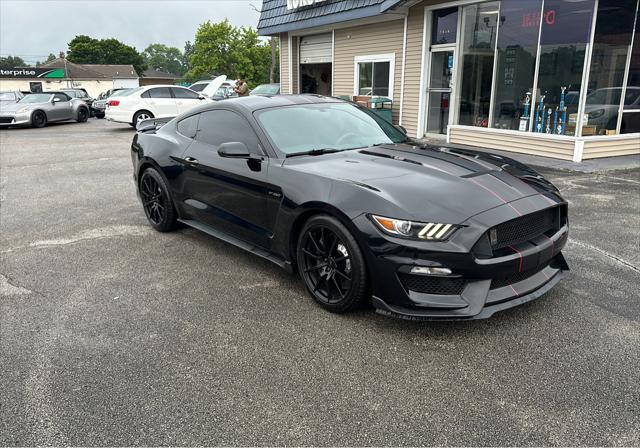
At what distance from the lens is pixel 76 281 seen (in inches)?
169

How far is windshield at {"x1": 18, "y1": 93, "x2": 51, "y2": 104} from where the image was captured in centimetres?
2033

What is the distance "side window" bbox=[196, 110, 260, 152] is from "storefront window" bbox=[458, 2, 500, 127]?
793 cm

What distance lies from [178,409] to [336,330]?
1.17 m

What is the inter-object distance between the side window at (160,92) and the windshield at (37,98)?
253 inches

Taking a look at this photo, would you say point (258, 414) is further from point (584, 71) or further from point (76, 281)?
point (584, 71)

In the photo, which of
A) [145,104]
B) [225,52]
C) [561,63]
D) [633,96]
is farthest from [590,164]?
[225,52]

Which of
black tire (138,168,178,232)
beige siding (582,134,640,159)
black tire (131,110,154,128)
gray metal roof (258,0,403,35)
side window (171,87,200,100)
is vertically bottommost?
black tire (138,168,178,232)

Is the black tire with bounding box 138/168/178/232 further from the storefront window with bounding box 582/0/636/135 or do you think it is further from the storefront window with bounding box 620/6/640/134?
the storefront window with bounding box 620/6/640/134

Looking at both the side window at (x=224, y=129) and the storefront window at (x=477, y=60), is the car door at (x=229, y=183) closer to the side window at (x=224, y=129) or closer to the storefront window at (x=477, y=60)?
the side window at (x=224, y=129)

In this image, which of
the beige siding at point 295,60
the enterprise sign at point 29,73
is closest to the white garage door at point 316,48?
the beige siding at point 295,60

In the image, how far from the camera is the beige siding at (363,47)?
42.7 feet

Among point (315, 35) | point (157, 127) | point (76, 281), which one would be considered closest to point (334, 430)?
point (76, 281)

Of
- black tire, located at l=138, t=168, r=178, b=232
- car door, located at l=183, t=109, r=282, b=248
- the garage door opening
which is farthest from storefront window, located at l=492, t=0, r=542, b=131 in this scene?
black tire, located at l=138, t=168, r=178, b=232

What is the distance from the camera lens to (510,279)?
10.4 ft
